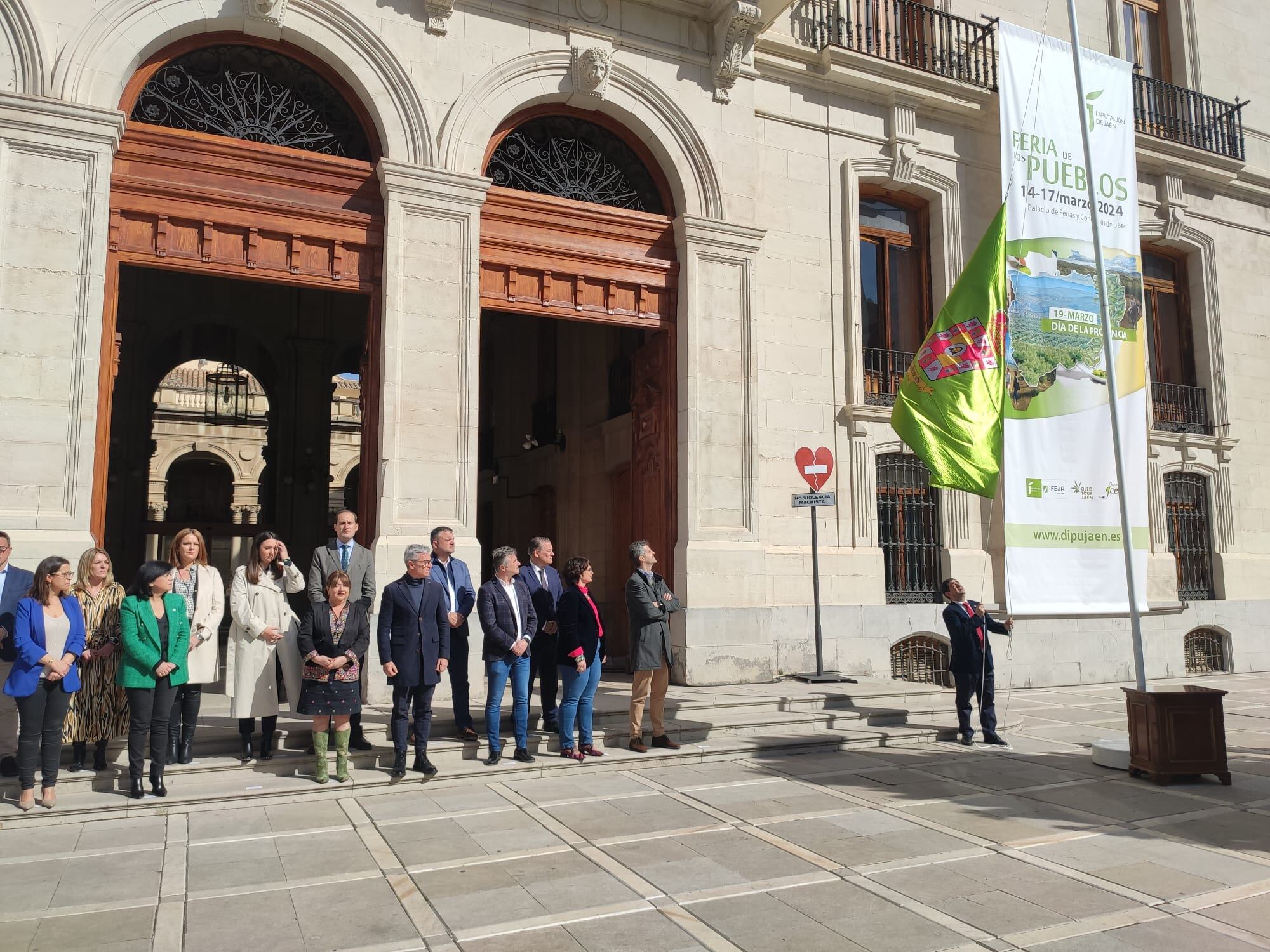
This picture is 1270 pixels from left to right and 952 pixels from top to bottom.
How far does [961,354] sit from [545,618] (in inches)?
203

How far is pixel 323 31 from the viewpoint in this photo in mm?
10859

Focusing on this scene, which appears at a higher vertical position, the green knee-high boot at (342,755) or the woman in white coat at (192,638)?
the woman in white coat at (192,638)

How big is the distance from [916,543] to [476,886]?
10.9 m

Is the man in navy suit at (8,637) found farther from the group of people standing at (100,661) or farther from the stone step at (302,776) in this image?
the stone step at (302,776)

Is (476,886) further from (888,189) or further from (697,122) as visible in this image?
(888,189)

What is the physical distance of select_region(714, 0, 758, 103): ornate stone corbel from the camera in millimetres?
12820

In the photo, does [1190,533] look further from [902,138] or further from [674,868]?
[674,868]

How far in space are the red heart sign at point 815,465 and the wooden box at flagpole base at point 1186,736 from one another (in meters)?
5.06

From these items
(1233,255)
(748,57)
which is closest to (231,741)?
(748,57)

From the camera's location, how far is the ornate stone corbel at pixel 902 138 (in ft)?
49.4

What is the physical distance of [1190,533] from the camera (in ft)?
58.1

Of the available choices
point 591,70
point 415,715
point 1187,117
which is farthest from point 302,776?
point 1187,117

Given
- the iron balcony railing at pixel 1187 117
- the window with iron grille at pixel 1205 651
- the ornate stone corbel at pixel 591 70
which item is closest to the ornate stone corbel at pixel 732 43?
the ornate stone corbel at pixel 591 70

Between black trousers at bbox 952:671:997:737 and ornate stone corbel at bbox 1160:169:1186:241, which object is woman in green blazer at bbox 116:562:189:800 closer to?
black trousers at bbox 952:671:997:737
